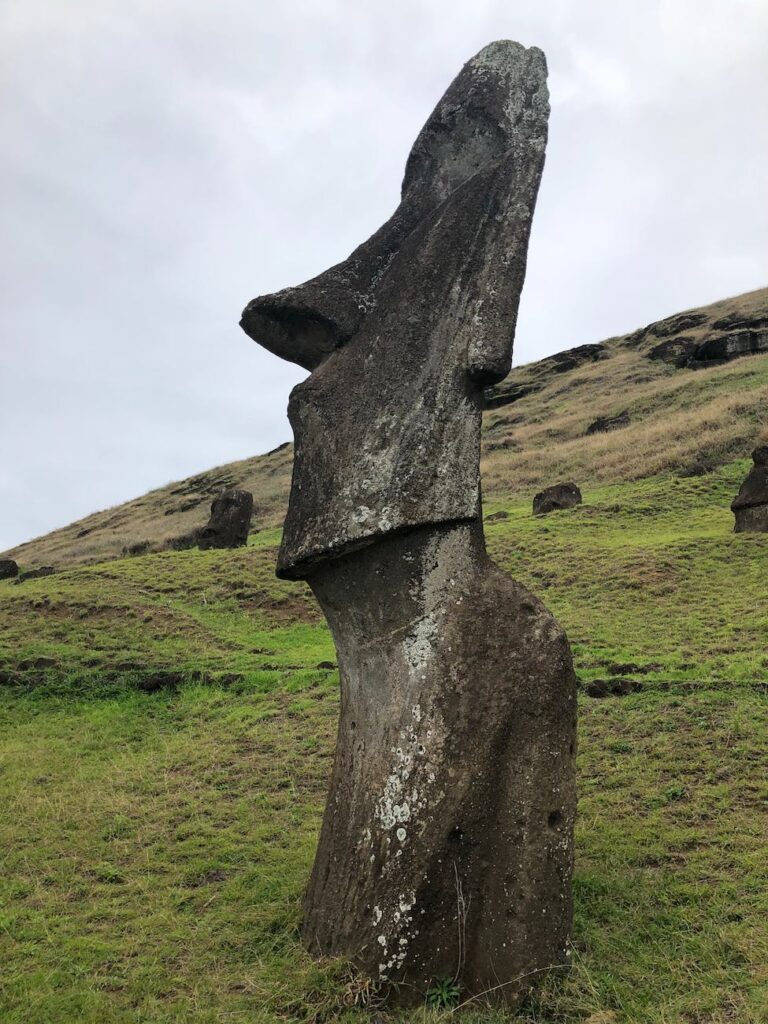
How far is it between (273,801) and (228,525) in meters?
17.5

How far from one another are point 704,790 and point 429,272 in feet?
14.8

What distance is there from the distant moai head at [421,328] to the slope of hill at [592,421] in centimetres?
2239

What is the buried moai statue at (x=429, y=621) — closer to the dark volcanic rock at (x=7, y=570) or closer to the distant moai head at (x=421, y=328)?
the distant moai head at (x=421, y=328)

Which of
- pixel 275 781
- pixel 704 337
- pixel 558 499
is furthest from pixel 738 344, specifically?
pixel 275 781

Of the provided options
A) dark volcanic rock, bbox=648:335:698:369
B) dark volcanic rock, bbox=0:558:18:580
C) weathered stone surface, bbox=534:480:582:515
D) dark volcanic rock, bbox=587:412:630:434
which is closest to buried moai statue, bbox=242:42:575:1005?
weathered stone surface, bbox=534:480:582:515

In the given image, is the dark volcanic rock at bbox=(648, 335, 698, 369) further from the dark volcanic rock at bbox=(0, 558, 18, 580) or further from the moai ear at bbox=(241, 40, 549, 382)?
the moai ear at bbox=(241, 40, 549, 382)

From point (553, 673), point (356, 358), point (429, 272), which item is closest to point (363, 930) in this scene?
point (553, 673)

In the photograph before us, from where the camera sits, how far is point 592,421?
1768 inches

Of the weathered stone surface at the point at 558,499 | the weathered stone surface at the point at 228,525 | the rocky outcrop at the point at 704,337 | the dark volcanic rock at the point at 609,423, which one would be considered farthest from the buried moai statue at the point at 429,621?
the rocky outcrop at the point at 704,337

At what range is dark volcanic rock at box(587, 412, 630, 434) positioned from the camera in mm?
41991

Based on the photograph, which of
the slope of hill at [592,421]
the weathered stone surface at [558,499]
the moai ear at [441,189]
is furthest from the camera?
the slope of hill at [592,421]

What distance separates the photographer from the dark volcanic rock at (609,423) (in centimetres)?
4199

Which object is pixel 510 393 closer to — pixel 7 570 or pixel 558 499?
pixel 558 499

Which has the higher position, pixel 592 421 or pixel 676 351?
pixel 676 351
